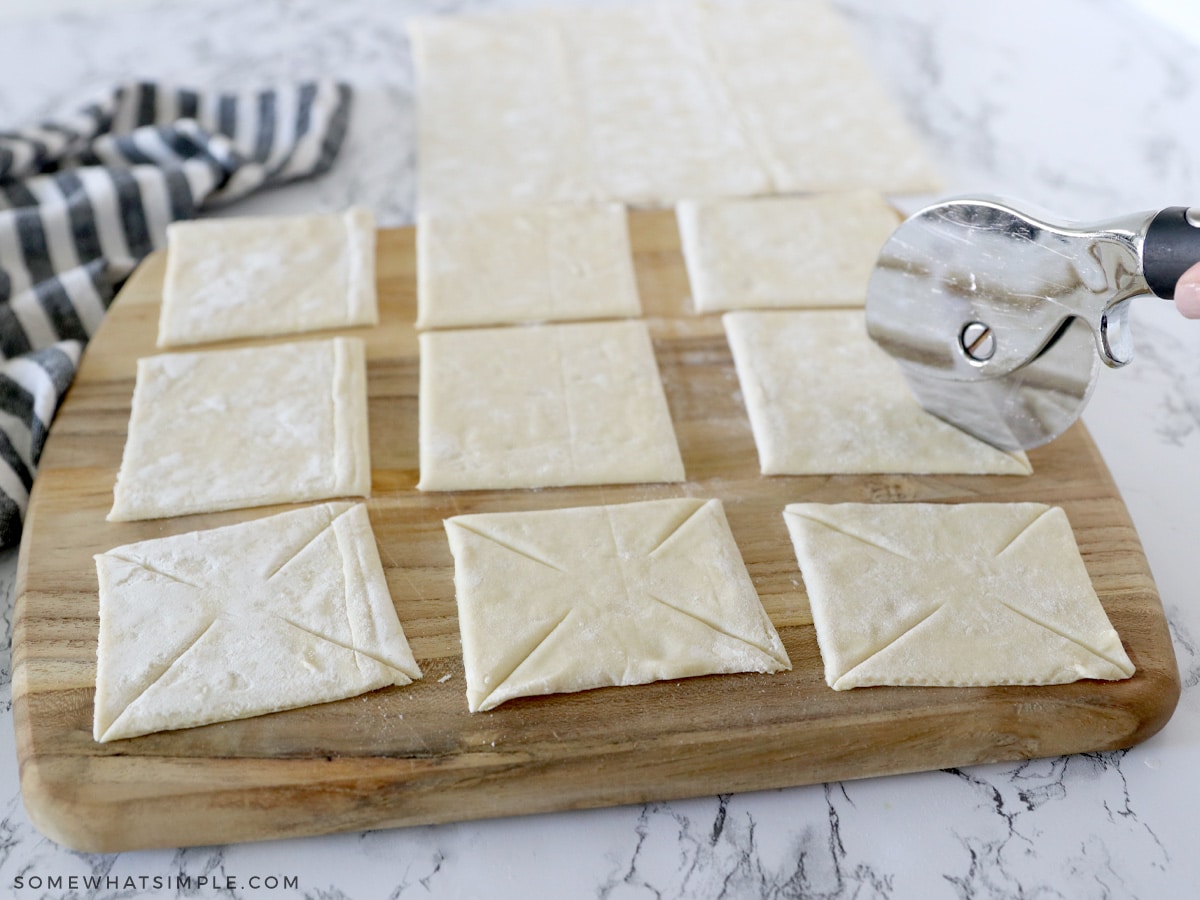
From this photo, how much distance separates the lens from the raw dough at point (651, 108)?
9.49 feet

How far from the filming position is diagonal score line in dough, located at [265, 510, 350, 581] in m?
1.84

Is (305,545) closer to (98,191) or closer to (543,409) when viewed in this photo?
(543,409)

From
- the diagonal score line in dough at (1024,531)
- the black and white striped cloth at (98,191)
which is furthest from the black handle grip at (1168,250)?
the black and white striped cloth at (98,191)

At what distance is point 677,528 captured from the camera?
1.93 meters

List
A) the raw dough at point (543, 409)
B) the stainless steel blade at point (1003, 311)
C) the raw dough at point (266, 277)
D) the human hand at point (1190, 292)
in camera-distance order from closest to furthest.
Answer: the human hand at point (1190, 292) < the stainless steel blade at point (1003, 311) < the raw dough at point (543, 409) < the raw dough at point (266, 277)

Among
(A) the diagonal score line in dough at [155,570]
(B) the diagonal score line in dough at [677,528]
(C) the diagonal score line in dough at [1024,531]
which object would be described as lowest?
(C) the diagonal score line in dough at [1024,531]

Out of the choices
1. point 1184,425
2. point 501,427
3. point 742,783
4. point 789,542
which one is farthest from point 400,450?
point 1184,425

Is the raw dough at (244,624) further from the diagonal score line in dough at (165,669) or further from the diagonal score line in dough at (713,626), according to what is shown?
the diagonal score line in dough at (713,626)

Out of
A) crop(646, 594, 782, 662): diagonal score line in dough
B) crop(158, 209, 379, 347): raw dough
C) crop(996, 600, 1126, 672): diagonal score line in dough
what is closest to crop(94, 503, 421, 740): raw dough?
crop(646, 594, 782, 662): diagonal score line in dough

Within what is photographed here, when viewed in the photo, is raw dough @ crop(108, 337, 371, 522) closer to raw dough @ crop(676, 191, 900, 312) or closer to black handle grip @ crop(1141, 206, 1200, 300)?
raw dough @ crop(676, 191, 900, 312)

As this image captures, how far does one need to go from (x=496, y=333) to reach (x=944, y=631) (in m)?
1.14

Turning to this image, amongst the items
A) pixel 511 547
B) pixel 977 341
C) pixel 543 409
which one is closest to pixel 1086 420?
pixel 977 341

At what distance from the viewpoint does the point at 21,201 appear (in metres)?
2.74

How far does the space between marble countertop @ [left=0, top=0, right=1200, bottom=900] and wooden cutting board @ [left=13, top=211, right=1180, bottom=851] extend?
5cm
